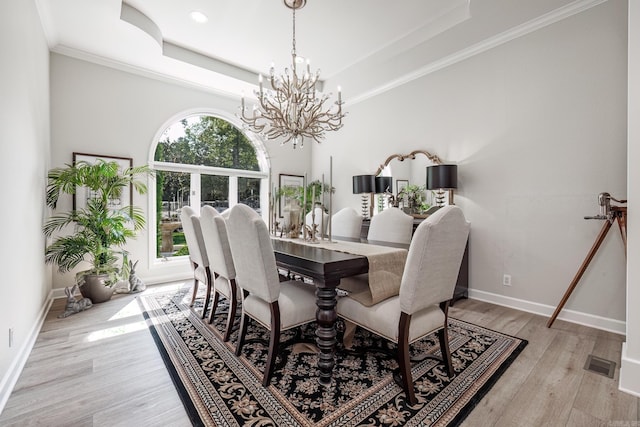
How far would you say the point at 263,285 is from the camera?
1.74m

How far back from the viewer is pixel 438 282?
5.49 feet

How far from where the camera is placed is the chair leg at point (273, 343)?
1732mm

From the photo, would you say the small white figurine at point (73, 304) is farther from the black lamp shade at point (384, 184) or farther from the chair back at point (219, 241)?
the black lamp shade at point (384, 184)

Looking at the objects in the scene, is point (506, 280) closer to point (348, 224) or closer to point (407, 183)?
point (407, 183)

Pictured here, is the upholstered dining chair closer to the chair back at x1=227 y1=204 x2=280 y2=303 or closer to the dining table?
the chair back at x1=227 y1=204 x2=280 y2=303

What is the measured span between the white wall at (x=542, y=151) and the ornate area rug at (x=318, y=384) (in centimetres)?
99

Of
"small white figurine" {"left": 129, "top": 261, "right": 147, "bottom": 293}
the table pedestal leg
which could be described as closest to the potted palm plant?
"small white figurine" {"left": 129, "top": 261, "right": 147, "bottom": 293}

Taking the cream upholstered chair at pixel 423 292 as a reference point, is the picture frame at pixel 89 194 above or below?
above

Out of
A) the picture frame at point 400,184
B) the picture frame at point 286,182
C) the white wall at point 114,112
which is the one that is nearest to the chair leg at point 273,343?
the picture frame at point 400,184

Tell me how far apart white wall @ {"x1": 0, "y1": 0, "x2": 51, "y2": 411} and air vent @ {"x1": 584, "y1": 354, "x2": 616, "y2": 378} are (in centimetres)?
357

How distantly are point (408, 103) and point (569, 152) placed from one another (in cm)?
206

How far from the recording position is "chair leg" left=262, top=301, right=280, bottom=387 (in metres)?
1.73

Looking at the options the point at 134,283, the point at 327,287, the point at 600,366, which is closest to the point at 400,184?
the point at 600,366

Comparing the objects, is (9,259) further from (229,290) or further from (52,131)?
(52,131)
